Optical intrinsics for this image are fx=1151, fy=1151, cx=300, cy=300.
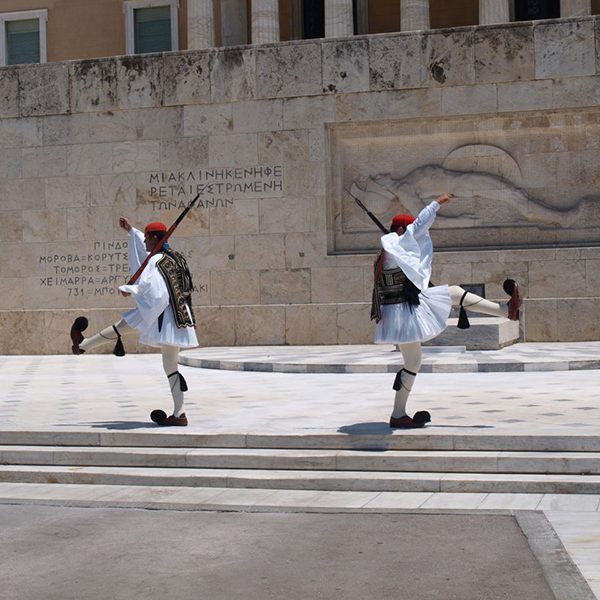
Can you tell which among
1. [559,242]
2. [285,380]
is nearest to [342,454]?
[285,380]

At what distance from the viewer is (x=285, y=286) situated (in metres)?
Result: 21.0

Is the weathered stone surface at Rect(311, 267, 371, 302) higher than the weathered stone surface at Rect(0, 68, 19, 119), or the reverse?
the weathered stone surface at Rect(0, 68, 19, 119)

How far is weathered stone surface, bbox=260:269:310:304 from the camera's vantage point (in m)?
20.9

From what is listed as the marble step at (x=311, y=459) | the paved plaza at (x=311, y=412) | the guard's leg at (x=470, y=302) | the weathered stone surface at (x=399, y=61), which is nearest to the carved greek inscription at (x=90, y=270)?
the paved plaza at (x=311, y=412)

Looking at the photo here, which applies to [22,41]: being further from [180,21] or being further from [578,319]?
[578,319]

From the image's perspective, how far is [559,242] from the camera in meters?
20.4

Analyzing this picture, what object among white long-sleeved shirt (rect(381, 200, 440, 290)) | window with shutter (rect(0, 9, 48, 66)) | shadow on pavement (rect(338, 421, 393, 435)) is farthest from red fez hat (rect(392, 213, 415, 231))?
window with shutter (rect(0, 9, 48, 66))

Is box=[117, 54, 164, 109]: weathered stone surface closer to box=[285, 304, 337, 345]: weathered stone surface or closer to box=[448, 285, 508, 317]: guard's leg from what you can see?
box=[285, 304, 337, 345]: weathered stone surface

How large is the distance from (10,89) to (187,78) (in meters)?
3.67

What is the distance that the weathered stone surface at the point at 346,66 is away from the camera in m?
20.7

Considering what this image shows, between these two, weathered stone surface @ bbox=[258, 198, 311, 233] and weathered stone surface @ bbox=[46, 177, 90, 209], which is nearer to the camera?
weathered stone surface @ bbox=[258, 198, 311, 233]

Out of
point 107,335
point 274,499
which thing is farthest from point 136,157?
point 274,499

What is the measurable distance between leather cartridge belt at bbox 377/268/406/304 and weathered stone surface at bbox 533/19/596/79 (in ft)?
36.9

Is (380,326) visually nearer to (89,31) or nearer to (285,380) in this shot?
(285,380)
